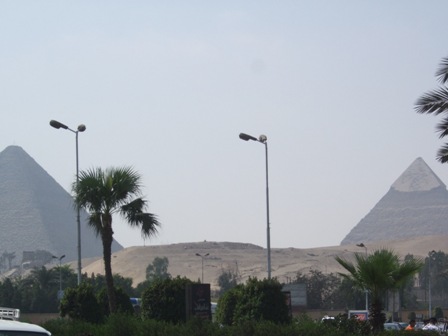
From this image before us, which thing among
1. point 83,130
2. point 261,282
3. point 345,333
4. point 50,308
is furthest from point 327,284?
point 345,333

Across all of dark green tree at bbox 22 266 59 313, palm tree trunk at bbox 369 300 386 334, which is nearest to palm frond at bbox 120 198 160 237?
palm tree trunk at bbox 369 300 386 334

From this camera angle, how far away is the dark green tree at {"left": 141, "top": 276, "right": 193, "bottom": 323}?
86.4 feet

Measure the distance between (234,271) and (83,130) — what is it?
149 metres

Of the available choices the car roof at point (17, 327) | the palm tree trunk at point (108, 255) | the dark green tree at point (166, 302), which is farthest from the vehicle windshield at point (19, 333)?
the palm tree trunk at point (108, 255)

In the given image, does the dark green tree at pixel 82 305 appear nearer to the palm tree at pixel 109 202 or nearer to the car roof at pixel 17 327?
the palm tree at pixel 109 202

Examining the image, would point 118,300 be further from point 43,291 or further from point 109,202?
point 43,291

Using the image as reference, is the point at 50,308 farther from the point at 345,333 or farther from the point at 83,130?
the point at 345,333

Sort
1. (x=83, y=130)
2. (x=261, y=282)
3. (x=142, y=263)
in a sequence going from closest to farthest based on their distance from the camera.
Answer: (x=261, y=282) → (x=83, y=130) → (x=142, y=263)

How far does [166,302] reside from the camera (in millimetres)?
26438

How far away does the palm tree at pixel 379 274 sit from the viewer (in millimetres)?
20156

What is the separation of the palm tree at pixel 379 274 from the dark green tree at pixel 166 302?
6829 millimetres

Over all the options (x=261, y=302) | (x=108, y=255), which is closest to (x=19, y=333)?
(x=261, y=302)

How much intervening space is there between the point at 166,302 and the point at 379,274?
25.8 feet

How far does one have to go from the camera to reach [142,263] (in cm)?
19738
